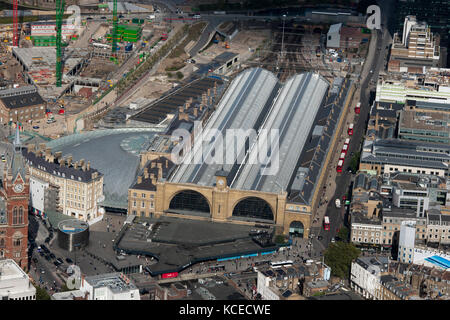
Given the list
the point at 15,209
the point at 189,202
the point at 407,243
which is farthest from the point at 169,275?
the point at 407,243

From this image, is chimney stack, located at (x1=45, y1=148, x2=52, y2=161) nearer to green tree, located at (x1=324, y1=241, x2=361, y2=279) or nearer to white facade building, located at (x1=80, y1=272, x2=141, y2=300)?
white facade building, located at (x1=80, y1=272, x2=141, y2=300)

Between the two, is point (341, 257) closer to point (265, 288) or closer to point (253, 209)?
point (265, 288)

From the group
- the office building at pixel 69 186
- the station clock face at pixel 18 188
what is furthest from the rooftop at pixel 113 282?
the office building at pixel 69 186

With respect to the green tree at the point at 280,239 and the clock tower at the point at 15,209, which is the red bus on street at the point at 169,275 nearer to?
the green tree at the point at 280,239

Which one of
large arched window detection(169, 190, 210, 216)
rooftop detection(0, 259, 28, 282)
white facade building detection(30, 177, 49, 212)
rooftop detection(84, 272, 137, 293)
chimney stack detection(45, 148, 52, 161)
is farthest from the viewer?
chimney stack detection(45, 148, 52, 161)

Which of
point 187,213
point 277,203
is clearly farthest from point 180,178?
point 277,203

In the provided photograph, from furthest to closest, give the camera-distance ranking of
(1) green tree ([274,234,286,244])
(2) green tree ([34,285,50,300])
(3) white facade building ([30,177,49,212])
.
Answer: (3) white facade building ([30,177,49,212]) < (1) green tree ([274,234,286,244]) < (2) green tree ([34,285,50,300])

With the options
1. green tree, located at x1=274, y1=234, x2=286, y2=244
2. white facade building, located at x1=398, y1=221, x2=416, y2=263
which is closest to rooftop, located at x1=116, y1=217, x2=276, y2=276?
green tree, located at x1=274, y1=234, x2=286, y2=244

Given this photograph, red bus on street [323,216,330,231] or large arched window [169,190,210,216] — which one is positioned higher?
large arched window [169,190,210,216]
